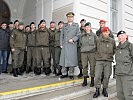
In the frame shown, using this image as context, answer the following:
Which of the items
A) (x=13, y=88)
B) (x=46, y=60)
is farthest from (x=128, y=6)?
(x=13, y=88)

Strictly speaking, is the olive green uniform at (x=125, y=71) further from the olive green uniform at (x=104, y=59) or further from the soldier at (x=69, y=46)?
the soldier at (x=69, y=46)

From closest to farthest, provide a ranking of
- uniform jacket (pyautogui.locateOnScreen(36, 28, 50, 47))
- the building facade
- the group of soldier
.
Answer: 1. the group of soldier
2. uniform jacket (pyautogui.locateOnScreen(36, 28, 50, 47))
3. the building facade

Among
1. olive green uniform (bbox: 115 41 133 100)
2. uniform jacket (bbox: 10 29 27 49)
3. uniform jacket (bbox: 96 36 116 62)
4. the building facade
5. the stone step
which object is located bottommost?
the stone step

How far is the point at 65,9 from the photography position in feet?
29.5

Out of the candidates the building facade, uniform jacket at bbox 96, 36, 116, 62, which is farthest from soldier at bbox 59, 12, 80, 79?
the building facade

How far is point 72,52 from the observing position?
695 cm

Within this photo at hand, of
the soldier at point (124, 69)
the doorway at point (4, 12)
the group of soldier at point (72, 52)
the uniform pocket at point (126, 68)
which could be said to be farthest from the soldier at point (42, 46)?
the doorway at point (4, 12)

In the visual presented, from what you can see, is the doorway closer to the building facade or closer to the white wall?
the building facade

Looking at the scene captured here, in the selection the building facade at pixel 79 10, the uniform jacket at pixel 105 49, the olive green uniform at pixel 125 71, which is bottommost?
the olive green uniform at pixel 125 71

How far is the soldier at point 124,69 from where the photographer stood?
5297 mm

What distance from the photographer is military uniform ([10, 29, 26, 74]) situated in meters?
7.37

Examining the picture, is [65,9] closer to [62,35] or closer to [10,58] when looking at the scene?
[62,35]

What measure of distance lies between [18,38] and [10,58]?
0.98 metres

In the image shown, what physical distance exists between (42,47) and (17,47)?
0.79 metres
